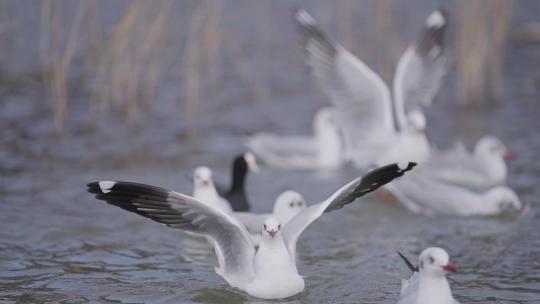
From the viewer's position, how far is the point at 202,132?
12.6m

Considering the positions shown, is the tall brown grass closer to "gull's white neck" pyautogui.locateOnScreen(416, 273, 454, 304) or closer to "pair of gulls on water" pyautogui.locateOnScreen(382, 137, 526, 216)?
"pair of gulls on water" pyautogui.locateOnScreen(382, 137, 526, 216)

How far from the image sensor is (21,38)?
1598cm

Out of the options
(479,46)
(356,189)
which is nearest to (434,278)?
(356,189)

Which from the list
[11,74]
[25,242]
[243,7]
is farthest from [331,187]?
[243,7]

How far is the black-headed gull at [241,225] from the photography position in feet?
20.2

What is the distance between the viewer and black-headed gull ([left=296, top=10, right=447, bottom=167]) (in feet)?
34.0

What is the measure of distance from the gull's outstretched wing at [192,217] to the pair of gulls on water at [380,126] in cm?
331

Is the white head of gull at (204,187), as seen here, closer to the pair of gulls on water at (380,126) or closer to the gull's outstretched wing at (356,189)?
the gull's outstretched wing at (356,189)

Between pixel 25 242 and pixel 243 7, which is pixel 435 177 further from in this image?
pixel 243 7

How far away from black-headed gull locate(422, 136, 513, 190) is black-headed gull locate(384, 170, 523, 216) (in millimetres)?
1349

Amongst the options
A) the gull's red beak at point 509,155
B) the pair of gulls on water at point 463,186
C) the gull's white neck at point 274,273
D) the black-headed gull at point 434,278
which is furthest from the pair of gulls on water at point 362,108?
the black-headed gull at point 434,278

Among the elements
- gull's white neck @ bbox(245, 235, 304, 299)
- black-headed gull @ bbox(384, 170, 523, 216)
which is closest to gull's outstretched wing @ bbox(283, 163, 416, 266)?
gull's white neck @ bbox(245, 235, 304, 299)

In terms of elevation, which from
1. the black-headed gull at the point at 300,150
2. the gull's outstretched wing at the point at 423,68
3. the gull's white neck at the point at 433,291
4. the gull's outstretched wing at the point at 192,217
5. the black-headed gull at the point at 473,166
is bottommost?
the gull's white neck at the point at 433,291

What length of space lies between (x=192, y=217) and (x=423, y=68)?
17.5ft
